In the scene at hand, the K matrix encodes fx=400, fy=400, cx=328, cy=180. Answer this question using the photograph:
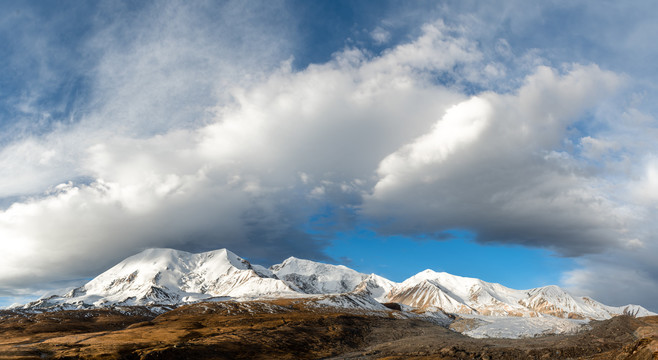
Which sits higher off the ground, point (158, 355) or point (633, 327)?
point (633, 327)

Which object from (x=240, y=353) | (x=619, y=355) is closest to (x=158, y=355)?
(x=240, y=353)

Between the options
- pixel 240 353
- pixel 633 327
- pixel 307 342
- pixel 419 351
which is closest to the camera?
pixel 419 351

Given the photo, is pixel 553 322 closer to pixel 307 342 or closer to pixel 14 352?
pixel 307 342

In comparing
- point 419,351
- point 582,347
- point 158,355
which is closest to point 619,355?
point 582,347

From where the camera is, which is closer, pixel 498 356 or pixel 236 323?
pixel 498 356

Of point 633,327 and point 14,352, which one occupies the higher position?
point 633,327

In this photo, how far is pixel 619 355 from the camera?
217ft

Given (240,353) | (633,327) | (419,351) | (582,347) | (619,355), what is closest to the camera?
(619,355)

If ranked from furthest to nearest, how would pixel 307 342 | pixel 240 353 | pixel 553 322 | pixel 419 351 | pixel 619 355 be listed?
pixel 553 322, pixel 307 342, pixel 240 353, pixel 419 351, pixel 619 355

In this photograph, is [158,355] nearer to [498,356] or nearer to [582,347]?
[498,356]

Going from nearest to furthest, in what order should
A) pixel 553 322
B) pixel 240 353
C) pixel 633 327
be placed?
1. pixel 240 353
2. pixel 633 327
3. pixel 553 322

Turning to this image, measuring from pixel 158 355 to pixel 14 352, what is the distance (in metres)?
36.4

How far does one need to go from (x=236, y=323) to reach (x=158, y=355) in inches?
3215

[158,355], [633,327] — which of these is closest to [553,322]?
[633,327]
